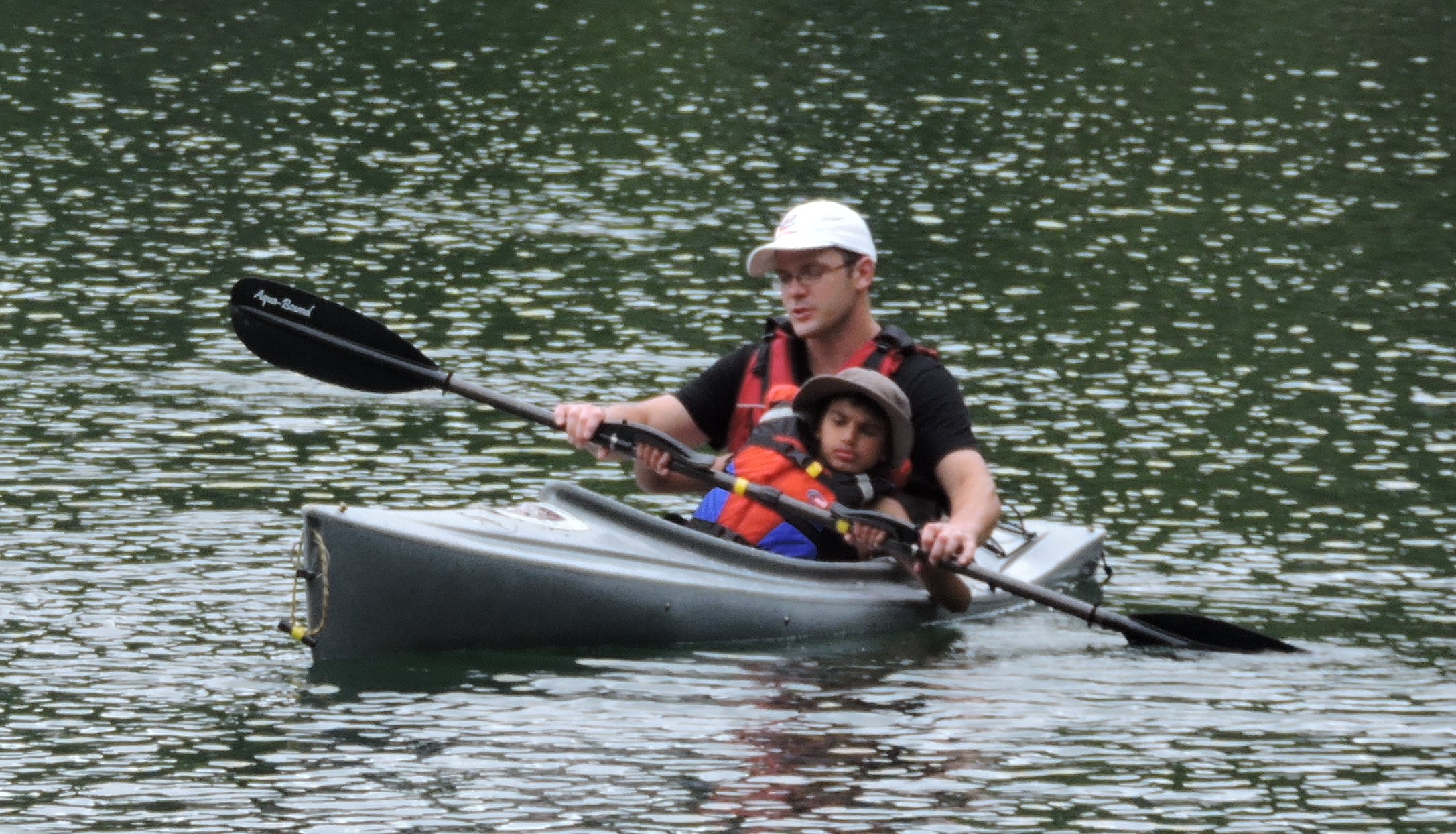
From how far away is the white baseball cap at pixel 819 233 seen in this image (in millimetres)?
9141

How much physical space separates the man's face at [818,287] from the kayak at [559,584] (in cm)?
83

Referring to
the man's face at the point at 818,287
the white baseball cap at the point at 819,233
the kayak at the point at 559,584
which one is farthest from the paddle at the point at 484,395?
the white baseball cap at the point at 819,233

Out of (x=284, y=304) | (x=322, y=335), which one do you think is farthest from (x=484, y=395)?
(x=284, y=304)

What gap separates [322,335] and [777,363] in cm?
177

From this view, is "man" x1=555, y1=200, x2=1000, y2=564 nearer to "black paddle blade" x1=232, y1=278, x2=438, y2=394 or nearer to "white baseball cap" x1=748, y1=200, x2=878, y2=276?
"white baseball cap" x1=748, y1=200, x2=878, y2=276

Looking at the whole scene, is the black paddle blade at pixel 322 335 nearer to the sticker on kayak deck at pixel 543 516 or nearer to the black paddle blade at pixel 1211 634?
the sticker on kayak deck at pixel 543 516

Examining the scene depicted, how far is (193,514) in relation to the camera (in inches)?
420

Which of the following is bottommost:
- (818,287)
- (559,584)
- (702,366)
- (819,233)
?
(559,584)

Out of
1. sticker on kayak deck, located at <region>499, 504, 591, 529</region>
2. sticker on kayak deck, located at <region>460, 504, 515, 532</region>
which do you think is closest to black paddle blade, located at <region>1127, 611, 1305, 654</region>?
sticker on kayak deck, located at <region>499, 504, 591, 529</region>

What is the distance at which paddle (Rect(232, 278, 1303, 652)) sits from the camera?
29.3 feet

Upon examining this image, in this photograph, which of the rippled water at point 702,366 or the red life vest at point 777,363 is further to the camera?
the red life vest at point 777,363

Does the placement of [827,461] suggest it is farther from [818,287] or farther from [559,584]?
[559,584]

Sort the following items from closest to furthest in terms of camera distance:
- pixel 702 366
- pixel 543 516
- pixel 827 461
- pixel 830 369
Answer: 1. pixel 543 516
2. pixel 827 461
3. pixel 830 369
4. pixel 702 366

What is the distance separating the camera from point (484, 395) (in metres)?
9.36
